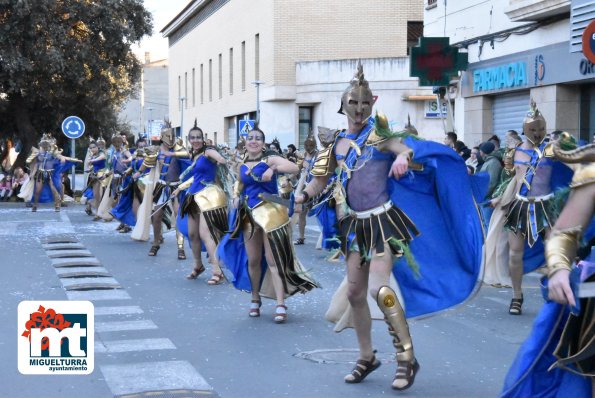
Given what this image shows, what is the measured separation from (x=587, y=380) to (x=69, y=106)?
110 ft

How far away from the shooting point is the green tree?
32.8m

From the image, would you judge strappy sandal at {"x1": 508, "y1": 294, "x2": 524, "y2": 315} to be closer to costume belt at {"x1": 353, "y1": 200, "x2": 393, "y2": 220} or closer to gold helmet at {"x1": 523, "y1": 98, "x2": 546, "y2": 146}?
gold helmet at {"x1": 523, "y1": 98, "x2": 546, "y2": 146}

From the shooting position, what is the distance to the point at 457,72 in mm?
24500

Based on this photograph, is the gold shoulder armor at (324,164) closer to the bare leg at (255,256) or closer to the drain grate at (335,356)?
the drain grate at (335,356)

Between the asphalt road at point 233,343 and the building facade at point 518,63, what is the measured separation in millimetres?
7933

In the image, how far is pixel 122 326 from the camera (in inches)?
356

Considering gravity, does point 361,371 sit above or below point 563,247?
below

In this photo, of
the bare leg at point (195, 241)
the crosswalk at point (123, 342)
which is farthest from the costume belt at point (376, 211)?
the bare leg at point (195, 241)

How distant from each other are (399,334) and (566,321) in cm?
200

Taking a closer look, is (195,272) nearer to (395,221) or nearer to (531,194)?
(531,194)

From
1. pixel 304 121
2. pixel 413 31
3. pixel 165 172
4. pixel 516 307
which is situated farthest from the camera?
pixel 413 31

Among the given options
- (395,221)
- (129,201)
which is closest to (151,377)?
(395,221)

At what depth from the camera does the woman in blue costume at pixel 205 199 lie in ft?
38.4

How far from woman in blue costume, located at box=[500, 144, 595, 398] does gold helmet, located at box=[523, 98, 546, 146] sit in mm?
5280
